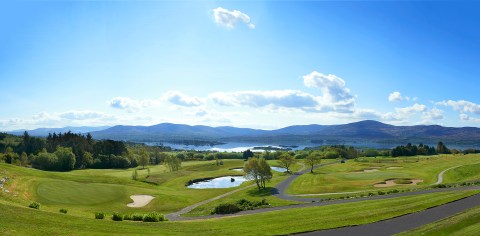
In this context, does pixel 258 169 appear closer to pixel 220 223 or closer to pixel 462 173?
pixel 462 173

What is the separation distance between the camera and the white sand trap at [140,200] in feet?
203

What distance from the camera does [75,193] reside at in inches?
2319

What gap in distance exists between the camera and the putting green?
2099 inches

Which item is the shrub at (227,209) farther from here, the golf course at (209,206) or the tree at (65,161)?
the tree at (65,161)

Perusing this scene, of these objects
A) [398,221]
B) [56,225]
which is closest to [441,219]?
[398,221]

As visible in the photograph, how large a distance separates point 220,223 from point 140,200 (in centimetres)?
3491

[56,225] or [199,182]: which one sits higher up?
[56,225]

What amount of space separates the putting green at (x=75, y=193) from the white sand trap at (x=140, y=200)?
7.98 ft

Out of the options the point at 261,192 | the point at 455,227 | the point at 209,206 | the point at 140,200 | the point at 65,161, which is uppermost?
the point at 455,227

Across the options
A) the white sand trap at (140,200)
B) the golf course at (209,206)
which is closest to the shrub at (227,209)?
the golf course at (209,206)

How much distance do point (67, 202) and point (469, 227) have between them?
54.1m

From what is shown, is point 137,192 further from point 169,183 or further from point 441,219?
point 441,219

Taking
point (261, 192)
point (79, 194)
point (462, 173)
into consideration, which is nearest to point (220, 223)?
point (79, 194)

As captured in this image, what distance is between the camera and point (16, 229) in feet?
75.9
